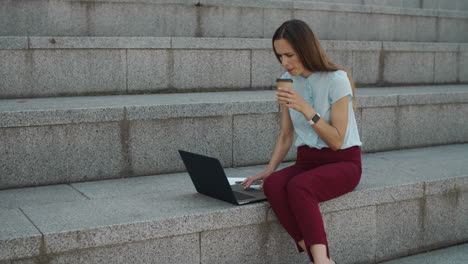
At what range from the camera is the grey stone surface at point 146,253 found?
10.7ft

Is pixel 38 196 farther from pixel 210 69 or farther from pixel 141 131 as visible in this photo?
pixel 210 69

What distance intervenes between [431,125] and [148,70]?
110 inches

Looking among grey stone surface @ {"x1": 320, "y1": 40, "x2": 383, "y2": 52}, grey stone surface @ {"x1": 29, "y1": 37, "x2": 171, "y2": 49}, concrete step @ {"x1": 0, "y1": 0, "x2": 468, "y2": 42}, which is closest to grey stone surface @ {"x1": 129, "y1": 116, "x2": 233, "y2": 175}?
grey stone surface @ {"x1": 29, "y1": 37, "x2": 171, "y2": 49}

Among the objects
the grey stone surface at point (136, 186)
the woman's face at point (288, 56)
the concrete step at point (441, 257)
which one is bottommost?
the concrete step at point (441, 257)

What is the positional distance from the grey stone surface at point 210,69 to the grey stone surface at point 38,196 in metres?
1.88

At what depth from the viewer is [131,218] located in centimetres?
345

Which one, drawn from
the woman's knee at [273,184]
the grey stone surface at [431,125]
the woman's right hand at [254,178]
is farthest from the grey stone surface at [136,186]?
the grey stone surface at [431,125]

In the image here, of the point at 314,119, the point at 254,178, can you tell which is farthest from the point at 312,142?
the point at 254,178

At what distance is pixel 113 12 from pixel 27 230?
3329mm

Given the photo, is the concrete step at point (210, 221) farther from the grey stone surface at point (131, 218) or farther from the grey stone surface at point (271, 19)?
the grey stone surface at point (271, 19)

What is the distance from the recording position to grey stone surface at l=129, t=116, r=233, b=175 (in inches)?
182

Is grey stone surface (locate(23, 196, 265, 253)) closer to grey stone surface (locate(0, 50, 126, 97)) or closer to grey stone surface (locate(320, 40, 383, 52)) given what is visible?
grey stone surface (locate(0, 50, 126, 97))

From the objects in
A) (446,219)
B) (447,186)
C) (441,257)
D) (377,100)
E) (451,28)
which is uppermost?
(451,28)

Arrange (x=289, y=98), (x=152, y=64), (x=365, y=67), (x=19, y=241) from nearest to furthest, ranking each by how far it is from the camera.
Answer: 1. (x=19, y=241)
2. (x=289, y=98)
3. (x=152, y=64)
4. (x=365, y=67)
